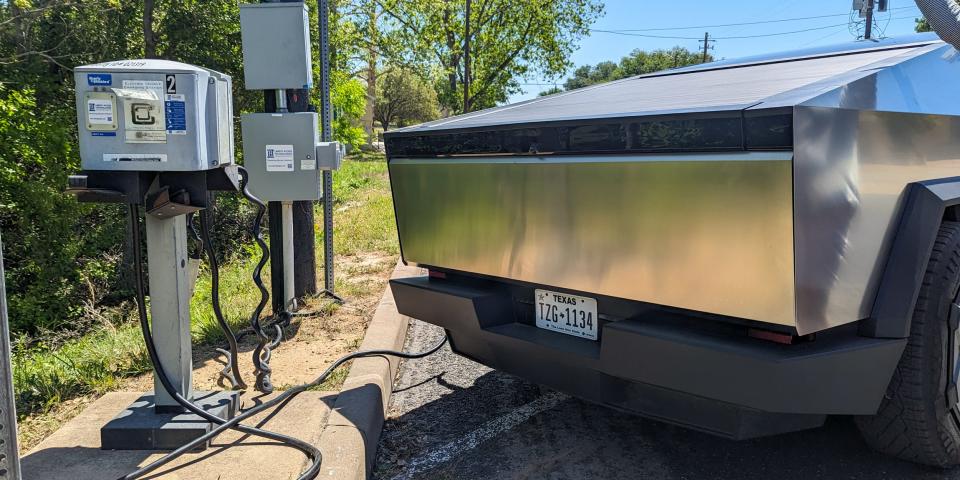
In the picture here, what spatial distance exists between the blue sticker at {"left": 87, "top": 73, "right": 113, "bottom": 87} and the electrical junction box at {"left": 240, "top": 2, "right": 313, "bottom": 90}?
2.06m

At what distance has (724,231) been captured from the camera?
2.25 m

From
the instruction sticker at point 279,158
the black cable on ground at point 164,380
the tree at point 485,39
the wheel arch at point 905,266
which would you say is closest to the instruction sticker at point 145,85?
the black cable on ground at point 164,380

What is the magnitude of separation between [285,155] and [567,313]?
2.70 meters

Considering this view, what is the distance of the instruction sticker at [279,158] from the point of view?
4773 millimetres

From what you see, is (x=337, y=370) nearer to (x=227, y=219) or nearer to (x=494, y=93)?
(x=227, y=219)

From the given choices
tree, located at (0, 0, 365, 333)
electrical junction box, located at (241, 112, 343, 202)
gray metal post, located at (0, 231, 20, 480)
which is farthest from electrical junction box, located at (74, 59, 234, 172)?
tree, located at (0, 0, 365, 333)

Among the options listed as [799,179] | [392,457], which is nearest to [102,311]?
[392,457]

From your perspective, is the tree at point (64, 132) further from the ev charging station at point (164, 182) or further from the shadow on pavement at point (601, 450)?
the shadow on pavement at point (601, 450)

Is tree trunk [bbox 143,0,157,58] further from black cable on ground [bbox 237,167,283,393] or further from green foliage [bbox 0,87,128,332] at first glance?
black cable on ground [bbox 237,167,283,393]

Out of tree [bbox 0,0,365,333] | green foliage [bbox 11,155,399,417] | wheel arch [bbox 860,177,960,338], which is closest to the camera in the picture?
wheel arch [bbox 860,177,960,338]

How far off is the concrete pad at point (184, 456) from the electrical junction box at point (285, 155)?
1897mm

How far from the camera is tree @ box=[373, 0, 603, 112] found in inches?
1119

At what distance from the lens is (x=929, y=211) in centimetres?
251

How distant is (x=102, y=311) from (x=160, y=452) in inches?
306
